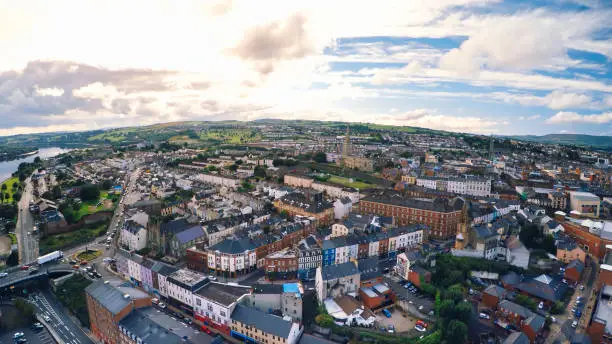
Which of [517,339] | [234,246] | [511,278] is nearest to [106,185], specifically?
[234,246]

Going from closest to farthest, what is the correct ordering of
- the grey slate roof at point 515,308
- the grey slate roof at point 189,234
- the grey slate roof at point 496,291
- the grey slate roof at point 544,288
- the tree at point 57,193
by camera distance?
the grey slate roof at point 515,308 < the grey slate roof at point 496,291 < the grey slate roof at point 544,288 < the grey slate roof at point 189,234 < the tree at point 57,193

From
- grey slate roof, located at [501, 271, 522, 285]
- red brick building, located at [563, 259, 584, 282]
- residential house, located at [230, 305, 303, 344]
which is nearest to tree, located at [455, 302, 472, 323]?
grey slate roof, located at [501, 271, 522, 285]

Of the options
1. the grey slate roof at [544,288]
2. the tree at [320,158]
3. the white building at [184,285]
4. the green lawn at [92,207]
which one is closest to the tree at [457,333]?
the grey slate roof at [544,288]

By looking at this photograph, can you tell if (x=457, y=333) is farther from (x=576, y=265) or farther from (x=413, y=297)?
(x=576, y=265)

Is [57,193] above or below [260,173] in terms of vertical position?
below

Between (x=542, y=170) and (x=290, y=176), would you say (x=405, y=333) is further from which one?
(x=542, y=170)

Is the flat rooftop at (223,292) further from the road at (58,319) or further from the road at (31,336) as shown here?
the road at (31,336)
